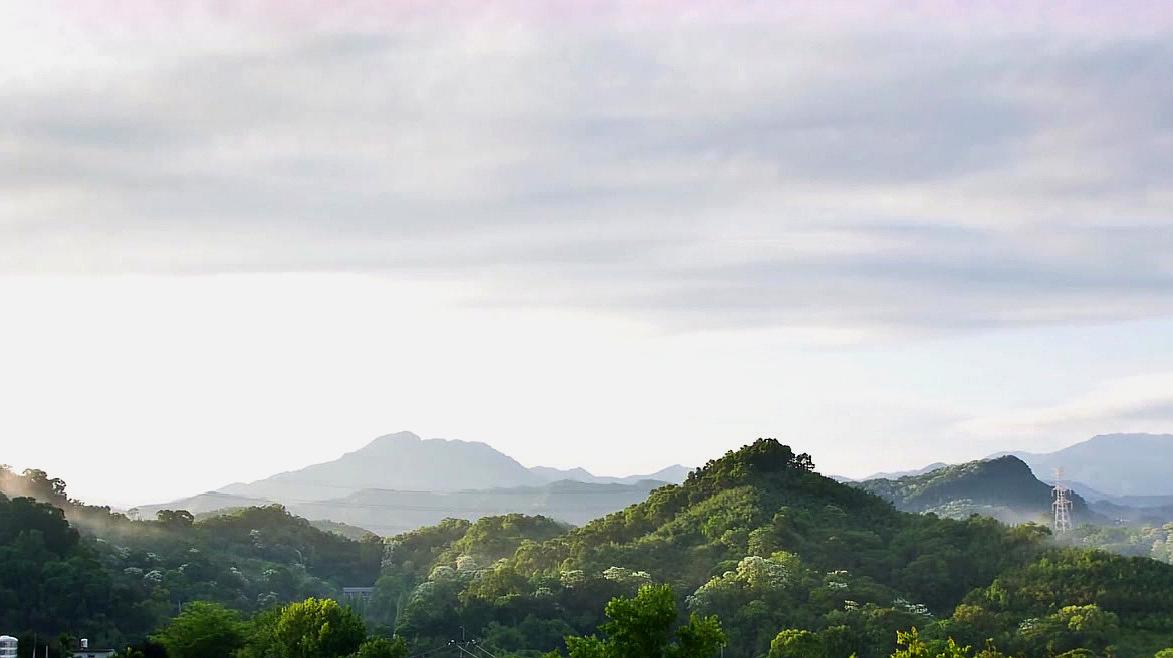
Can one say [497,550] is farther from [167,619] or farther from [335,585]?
[167,619]

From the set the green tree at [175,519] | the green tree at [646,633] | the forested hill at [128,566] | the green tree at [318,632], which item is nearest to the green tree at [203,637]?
the green tree at [318,632]

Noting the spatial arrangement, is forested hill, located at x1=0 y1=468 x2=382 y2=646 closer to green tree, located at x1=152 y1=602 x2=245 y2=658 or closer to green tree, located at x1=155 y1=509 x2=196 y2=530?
green tree, located at x1=155 y1=509 x2=196 y2=530

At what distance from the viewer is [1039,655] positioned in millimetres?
118875

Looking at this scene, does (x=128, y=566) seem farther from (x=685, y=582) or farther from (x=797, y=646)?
(x=797, y=646)

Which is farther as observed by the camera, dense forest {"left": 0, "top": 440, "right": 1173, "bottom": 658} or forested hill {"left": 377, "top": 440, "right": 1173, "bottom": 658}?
forested hill {"left": 377, "top": 440, "right": 1173, "bottom": 658}

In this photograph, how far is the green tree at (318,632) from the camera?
97.2m

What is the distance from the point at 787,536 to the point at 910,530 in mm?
14575

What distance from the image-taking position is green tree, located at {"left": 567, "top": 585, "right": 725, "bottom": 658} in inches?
2670

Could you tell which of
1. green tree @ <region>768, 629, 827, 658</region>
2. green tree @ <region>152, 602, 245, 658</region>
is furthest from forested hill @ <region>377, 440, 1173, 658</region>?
green tree @ <region>152, 602, 245, 658</region>

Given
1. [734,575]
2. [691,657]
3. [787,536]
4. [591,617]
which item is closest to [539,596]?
[591,617]

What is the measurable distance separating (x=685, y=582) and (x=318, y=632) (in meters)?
61.3

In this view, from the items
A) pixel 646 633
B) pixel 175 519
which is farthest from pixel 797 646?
pixel 175 519

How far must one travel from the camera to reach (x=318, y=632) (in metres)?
97.8

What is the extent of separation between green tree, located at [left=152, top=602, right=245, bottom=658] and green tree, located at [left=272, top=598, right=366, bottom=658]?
5.67m
